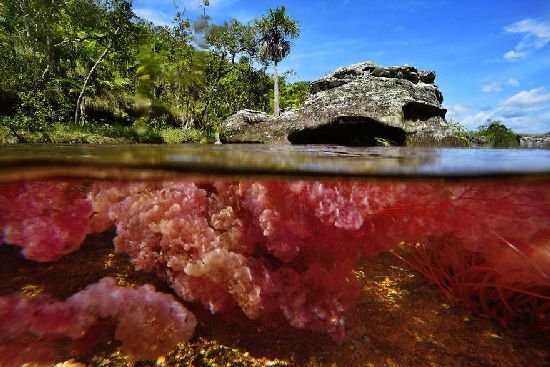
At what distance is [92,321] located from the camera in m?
2.27

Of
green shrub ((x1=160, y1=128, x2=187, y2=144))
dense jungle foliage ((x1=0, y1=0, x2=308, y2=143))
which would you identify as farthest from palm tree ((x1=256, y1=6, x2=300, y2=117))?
green shrub ((x1=160, y1=128, x2=187, y2=144))

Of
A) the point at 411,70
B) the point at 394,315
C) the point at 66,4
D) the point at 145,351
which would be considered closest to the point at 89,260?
the point at 145,351

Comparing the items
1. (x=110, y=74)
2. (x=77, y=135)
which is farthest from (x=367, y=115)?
(x=110, y=74)

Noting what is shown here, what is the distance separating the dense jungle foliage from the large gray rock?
6.73 meters

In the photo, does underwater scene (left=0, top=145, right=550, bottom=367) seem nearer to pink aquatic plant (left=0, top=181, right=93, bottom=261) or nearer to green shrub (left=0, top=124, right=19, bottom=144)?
pink aquatic plant (left=0, top=181, right=93, bottom=261)

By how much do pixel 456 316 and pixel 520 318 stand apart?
615 mm

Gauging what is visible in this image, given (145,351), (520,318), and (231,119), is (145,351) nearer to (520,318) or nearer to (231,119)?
(520,318)

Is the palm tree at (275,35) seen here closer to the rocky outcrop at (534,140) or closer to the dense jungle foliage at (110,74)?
the dense jungle foliage at (110,74)

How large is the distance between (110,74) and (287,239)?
26669 mm

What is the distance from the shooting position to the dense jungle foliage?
15.3m

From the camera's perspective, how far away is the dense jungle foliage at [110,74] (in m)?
15.3

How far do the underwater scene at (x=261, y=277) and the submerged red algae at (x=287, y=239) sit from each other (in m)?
0.01

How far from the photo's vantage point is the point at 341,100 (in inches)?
423

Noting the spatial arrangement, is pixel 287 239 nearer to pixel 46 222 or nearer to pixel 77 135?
pixel 46 222
